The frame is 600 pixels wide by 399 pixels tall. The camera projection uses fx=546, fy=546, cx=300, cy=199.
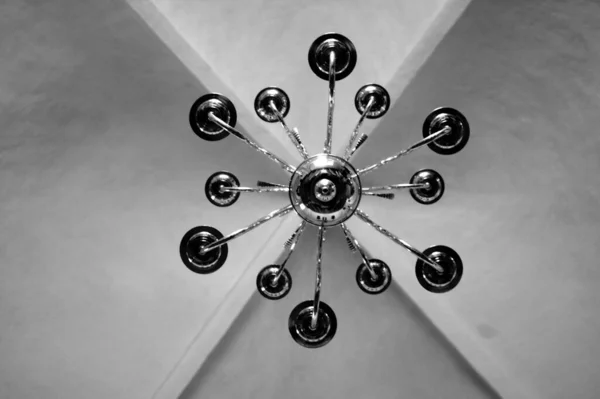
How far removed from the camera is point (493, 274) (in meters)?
4.61

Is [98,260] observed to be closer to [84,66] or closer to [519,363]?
[84,66]

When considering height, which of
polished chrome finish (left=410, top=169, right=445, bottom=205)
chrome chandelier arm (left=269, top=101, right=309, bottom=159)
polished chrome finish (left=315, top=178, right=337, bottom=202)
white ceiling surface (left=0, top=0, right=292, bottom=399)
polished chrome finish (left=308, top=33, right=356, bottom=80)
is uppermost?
polished chrome finish (left=308, top=33, right=356, bottom=80)

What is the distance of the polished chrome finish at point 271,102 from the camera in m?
3.07

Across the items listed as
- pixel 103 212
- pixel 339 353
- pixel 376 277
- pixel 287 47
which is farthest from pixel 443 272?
pixel 103 212

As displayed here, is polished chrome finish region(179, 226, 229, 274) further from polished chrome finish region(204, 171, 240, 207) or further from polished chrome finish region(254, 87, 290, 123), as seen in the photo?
polished chrome finish region(254, 87, 290, 123)

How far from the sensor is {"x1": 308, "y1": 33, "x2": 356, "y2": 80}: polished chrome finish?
2762 mm

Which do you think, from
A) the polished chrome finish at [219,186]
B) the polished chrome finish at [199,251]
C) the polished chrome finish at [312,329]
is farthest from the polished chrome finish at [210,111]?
the polished chrome finish at [312,329]

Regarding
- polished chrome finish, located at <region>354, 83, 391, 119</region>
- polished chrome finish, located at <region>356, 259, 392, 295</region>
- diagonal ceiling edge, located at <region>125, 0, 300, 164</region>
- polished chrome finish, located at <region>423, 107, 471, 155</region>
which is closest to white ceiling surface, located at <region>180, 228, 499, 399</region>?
diagonal ceiling edge, located at <region>125, 0, 300, 164</region>

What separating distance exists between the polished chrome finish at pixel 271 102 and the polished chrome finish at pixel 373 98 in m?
0.41

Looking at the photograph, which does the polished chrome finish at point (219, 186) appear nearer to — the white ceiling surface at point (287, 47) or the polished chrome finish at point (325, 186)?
the polished chrome finish at point (325, 186)

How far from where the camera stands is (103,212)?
14.8ft

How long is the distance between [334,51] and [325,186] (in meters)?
0.73

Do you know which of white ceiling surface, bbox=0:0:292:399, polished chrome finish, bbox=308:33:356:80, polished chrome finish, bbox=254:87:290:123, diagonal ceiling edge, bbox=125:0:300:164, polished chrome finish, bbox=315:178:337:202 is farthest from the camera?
white ceiling surface, bbox=0:0:292:399

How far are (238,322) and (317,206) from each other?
2.37m
